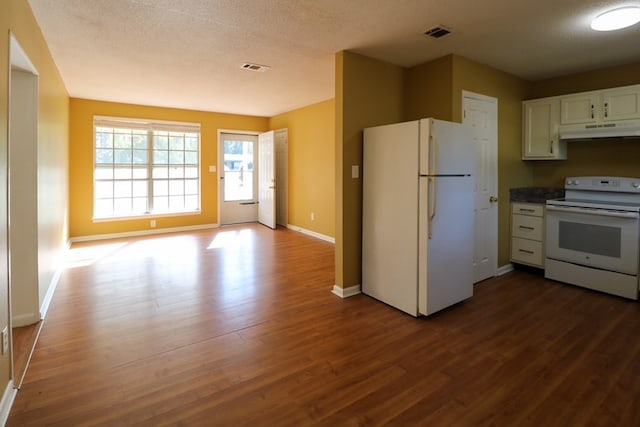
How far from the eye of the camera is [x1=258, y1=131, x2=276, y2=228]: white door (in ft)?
23.0

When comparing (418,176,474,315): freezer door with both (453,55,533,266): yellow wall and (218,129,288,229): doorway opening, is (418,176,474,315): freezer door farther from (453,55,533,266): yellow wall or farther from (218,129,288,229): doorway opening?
(218,129,288,229): doorway opening

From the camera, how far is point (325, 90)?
199 inches

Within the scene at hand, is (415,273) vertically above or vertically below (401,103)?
below

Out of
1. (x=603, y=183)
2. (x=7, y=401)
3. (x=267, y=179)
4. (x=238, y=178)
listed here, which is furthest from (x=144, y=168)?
(x=603, y=183)

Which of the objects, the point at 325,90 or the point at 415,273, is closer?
the point at 415,273

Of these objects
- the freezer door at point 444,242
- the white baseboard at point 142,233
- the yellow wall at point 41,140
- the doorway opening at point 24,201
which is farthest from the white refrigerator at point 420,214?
the white baseboard at point 142,233

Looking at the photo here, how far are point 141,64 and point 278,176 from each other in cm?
396

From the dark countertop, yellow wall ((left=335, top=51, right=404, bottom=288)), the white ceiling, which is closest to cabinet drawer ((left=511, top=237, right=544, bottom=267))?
the dark countertop

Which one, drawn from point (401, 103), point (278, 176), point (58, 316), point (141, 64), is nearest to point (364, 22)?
point (401, 103)

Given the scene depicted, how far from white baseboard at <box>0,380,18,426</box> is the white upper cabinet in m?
5.34

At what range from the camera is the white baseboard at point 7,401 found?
1.66 metres

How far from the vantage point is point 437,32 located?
2904mm

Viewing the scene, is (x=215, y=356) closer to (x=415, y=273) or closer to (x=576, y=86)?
(x=415, y=273)

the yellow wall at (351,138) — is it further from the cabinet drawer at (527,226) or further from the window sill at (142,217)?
the window sill at (142,217)
